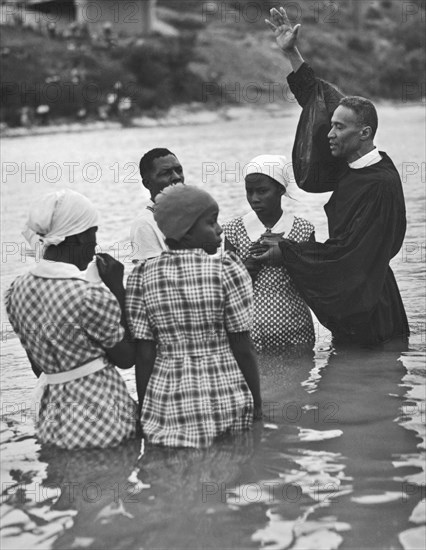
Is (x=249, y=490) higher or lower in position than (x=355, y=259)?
lower

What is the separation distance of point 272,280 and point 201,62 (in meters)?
69.8

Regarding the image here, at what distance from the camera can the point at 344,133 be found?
6.81 m

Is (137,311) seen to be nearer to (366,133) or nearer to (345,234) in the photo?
(345,234)

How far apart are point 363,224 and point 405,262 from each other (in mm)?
4095

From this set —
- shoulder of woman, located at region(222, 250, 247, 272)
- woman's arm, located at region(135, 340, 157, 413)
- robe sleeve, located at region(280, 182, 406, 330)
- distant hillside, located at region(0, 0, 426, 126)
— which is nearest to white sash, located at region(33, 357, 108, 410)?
woman's arm, located at region(135, 340, 157, 413)

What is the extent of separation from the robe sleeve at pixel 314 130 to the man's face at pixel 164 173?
1136mm

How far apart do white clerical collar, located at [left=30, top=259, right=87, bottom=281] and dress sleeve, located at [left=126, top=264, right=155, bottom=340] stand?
278mm

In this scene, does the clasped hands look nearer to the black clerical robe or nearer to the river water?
the black clerical robe

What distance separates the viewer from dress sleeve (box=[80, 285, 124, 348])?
491cm

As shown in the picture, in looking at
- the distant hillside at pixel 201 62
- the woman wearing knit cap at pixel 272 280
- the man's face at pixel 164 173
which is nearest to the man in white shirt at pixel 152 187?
the man's face at pixel 164 173

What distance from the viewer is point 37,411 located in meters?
5.34

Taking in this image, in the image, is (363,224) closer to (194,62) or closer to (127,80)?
(127,80)

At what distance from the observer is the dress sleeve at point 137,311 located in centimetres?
515

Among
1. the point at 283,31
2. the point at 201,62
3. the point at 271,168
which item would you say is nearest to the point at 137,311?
the point at 271,168
